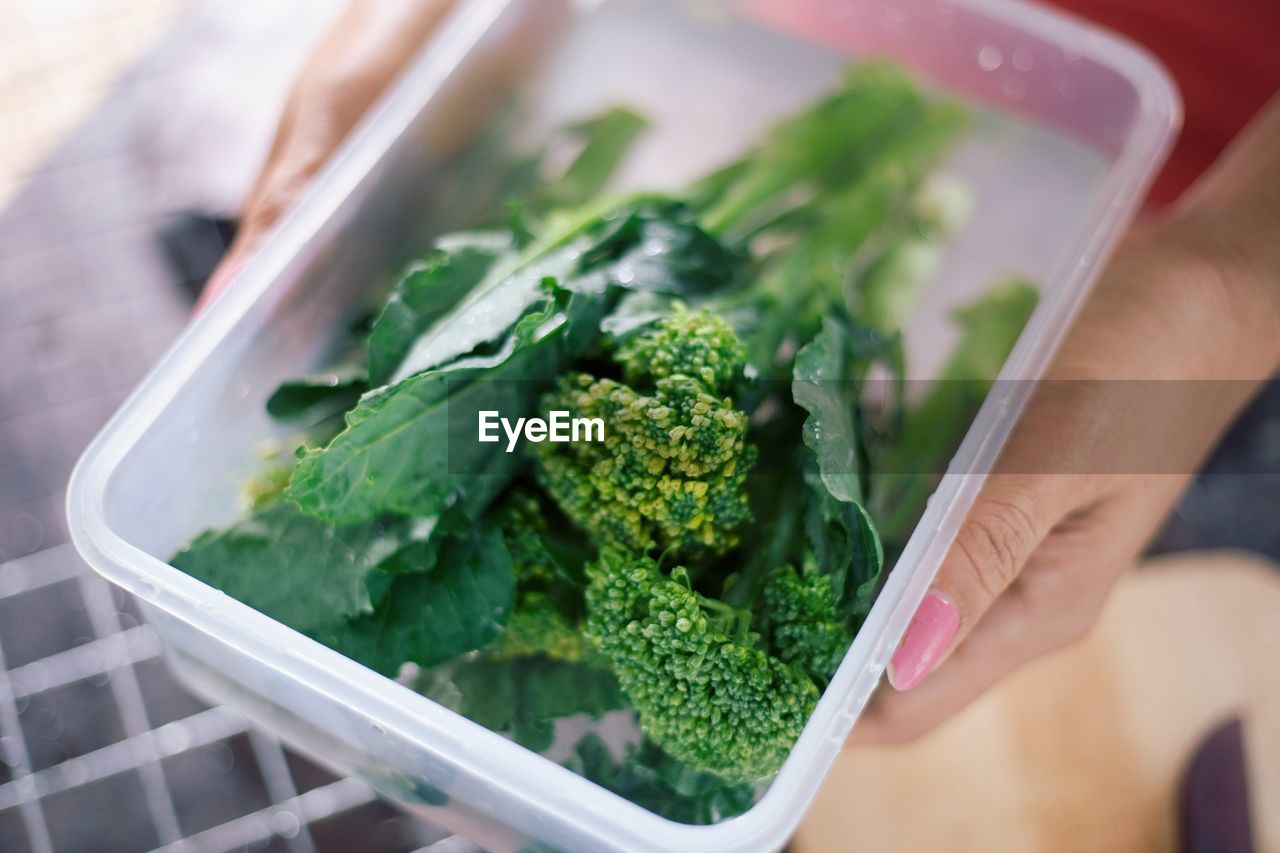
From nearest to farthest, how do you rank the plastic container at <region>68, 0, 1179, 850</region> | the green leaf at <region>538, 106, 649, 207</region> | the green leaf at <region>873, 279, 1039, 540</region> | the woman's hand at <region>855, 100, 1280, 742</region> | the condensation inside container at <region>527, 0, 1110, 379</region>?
the plastic container at <region>68, 0, 1179, 850</region> < the woman's hand at <region>855, 100, 1280, 742</region> < the green leaf at <region>873, 279, 1039, 540</region> < the green leaf at <region>538, 106, 649, 207</region> < the condensation inside container at <region>527, 0, 1110, 379</region>

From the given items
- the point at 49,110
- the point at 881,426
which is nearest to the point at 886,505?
the point at 881,426

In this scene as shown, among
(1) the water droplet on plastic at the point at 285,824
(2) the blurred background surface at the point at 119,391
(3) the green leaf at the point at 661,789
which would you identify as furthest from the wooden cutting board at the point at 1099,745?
(1) the water droplet on plastic at the point at 285,824

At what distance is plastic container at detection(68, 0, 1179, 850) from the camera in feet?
2.36

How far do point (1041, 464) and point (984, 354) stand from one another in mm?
258

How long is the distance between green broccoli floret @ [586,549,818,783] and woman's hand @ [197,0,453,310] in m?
0.53

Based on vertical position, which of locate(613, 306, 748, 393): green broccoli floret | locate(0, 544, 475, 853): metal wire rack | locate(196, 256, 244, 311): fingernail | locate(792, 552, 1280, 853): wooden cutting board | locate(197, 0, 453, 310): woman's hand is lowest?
locate(0, 544, 475, 853): metal wire rack

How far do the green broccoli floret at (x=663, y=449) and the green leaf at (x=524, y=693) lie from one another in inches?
4.7

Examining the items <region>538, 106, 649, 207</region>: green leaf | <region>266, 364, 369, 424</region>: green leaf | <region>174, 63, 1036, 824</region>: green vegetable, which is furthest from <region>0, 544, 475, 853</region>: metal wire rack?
<region>538, 106, 649, 207</region>: green leaf

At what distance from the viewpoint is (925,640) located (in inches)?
31.3

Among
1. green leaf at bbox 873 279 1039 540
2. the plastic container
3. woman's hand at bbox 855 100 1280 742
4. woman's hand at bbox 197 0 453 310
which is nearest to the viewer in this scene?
the plastic container

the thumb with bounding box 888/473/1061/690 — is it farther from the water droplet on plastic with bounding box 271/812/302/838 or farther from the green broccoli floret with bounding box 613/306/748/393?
the water droplet on plastic with bounding box 271/812/302/838

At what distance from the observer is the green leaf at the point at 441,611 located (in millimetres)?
803

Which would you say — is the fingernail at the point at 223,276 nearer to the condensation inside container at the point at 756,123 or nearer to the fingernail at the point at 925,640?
the condensation inside container at the point at 756,123

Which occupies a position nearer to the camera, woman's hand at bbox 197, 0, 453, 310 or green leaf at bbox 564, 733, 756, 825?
green leaf at bbox 564, 733, 756, 825
